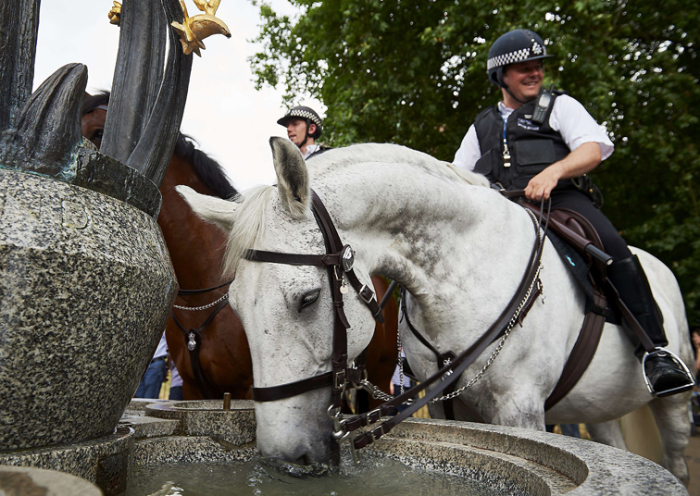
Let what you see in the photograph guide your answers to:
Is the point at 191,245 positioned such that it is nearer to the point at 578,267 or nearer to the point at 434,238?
the point at 434,238

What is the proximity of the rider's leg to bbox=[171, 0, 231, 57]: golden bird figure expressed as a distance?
2279 mm

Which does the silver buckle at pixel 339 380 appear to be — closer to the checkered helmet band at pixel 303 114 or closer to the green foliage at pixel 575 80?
the checkered helmet band at pixel 303 114

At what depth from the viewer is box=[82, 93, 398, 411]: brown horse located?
11.8 feet

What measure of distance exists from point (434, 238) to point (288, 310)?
878 millimetres

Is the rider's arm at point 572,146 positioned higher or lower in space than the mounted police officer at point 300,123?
lower

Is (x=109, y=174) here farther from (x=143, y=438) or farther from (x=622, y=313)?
(x=622, y=313)

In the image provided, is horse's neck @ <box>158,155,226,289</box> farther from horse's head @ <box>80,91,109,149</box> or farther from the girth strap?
the girth strap

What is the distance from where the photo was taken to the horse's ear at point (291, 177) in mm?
2105

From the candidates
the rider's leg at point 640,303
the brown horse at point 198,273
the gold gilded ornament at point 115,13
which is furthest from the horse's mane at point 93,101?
the rider's leg at point 640,303

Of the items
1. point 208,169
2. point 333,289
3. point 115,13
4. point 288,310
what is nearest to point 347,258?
point 333,289

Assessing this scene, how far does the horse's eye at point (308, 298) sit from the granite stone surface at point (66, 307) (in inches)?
26.8

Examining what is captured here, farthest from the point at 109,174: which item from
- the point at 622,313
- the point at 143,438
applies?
the point at 622,313

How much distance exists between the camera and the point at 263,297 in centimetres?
208

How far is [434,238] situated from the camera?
2.65 meters
